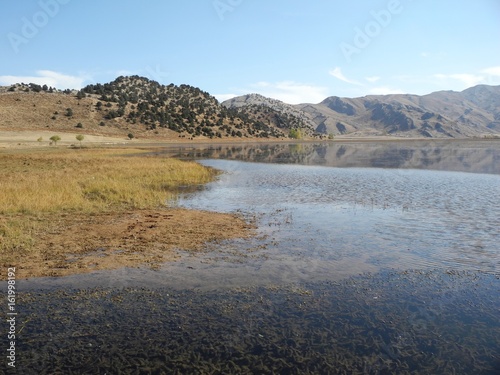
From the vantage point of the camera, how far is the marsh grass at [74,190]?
1598 cm

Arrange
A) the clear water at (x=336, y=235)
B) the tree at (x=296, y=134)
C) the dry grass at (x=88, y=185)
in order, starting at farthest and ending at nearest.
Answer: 1. the tree at (x=296, y=134)
2. the dry grass at (x=88, y=185)
3. the clear water at (x=336, y=235)

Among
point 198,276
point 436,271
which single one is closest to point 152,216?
point 198,276

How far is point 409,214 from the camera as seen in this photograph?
19.9 metres

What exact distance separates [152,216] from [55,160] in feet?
90.4

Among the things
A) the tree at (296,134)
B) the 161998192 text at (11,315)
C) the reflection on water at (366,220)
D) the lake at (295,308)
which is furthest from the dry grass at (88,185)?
the tree at (296,134)

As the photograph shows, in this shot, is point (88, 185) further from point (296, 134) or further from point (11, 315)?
point (296, 134)

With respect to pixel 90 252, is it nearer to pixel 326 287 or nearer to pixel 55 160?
pixel 326 287

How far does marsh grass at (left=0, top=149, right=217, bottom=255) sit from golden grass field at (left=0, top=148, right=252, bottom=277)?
0.11 ft

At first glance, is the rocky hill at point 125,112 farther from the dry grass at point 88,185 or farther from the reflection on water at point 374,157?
the dry grass at point 88,185

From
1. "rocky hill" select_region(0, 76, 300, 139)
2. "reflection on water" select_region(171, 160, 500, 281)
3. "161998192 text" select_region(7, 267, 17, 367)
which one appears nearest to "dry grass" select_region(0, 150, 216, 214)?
"reflection on water" select_region(171, 160, 500, 281)

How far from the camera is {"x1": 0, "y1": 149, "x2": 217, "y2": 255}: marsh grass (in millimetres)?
15977

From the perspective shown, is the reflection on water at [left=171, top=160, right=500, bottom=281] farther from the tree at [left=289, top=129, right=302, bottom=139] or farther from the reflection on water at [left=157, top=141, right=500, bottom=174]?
the tree at [left=289, top=129, right=302, bottom=139]

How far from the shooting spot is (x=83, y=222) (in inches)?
670

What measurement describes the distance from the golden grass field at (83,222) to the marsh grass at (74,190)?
0.11 ft
